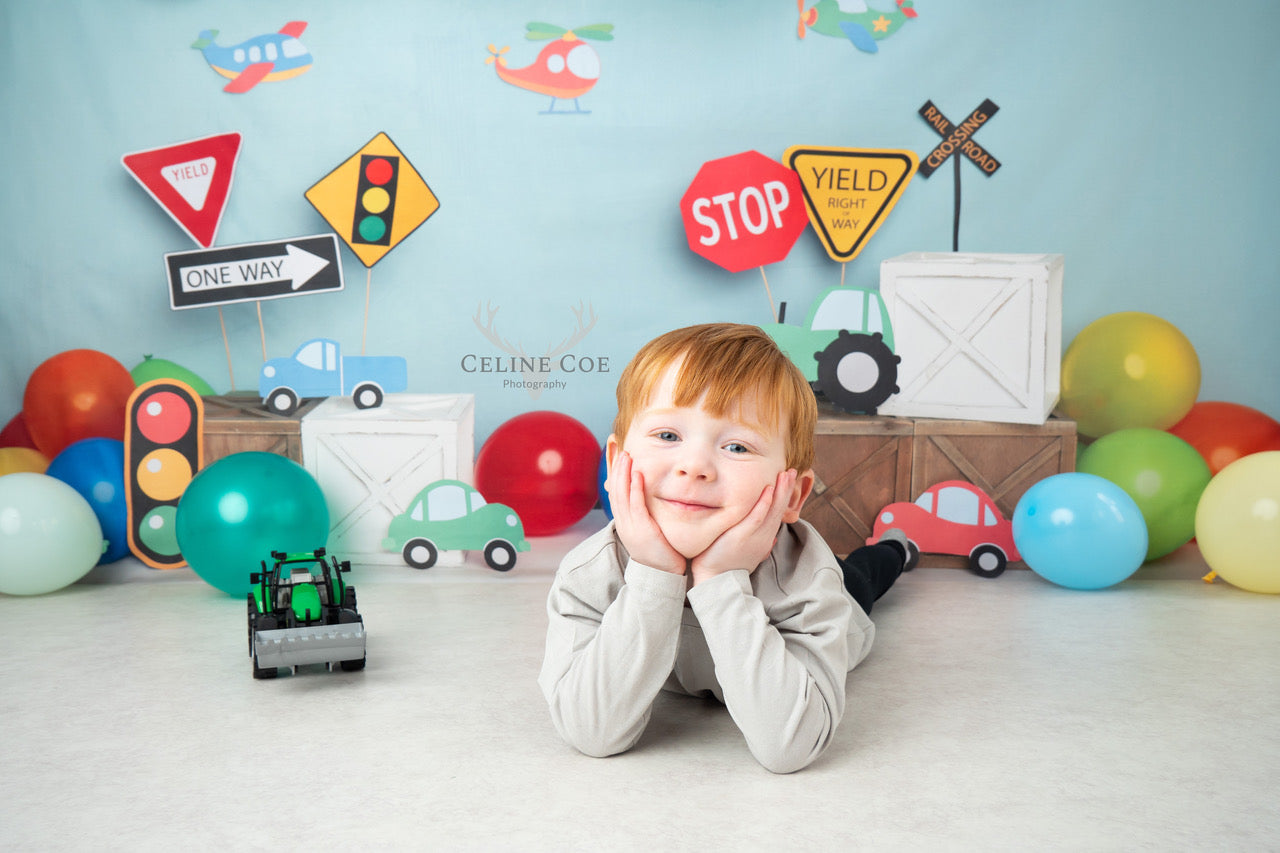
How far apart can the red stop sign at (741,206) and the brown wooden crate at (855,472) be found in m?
0.62

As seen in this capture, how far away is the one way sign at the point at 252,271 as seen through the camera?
3.44m

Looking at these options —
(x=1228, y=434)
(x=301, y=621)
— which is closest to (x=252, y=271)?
(x=301, y=621)

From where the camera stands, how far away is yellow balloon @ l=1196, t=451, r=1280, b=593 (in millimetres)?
2869

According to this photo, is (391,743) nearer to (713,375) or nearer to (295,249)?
(713,375)

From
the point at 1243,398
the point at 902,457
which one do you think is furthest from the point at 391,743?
the point at 1243,398

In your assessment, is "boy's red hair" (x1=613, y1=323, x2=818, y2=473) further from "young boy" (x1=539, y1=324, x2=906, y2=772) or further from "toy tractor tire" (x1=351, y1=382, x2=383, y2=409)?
"toy tractor tire" (x1=351, y1=382, x2=383, y2=409)

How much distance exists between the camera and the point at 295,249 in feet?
11.3

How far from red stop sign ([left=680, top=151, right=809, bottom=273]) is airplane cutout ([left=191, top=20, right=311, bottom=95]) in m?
1.28

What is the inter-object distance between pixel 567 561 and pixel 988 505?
170cm

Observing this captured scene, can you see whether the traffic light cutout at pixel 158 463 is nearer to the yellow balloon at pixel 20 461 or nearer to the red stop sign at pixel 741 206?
the yellow balloon at pixel 20 461

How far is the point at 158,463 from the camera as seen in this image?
3.16 meters

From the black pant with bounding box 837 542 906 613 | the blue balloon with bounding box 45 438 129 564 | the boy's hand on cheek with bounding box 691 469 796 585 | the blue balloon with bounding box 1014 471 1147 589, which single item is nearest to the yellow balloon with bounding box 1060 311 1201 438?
the blue balloon with bounding box 1014 471 1147 589

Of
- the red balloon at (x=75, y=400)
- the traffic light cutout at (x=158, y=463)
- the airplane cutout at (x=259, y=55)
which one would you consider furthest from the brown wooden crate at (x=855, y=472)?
the red balloon at (x=75, y=400)

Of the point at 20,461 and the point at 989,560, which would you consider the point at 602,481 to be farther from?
the point at 20,461
